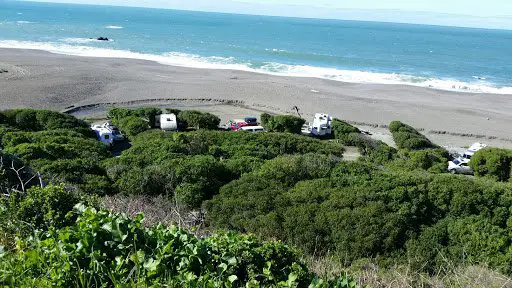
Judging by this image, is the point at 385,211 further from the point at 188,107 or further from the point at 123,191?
the point at 188,107

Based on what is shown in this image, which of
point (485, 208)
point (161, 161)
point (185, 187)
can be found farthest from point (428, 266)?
point (161, 161)

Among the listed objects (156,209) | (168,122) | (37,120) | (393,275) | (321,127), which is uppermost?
(393,275)

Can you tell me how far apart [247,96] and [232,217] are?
106ft

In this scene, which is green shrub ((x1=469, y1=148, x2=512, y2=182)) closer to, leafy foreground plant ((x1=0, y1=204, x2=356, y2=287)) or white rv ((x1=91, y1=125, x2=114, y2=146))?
white rv ((x1=91, y1=125, x2=114, y2=146))

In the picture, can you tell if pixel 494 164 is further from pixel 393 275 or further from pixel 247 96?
pixel 247 96

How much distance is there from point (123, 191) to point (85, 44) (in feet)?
237

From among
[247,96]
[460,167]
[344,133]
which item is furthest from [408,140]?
[247,96]

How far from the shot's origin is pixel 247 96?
143ft

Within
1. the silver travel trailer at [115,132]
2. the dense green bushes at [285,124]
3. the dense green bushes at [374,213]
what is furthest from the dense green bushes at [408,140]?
the silver travel trailer at [115,132]

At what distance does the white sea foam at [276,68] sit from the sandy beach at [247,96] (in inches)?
168

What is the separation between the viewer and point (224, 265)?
471cm

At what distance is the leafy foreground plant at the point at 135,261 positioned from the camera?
4.22 meters

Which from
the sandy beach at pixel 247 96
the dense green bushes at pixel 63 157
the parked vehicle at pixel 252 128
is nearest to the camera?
the dense green bushes at pixel 63 157

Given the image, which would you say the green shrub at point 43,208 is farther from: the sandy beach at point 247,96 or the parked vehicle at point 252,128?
the sandy beach at point 247,96
